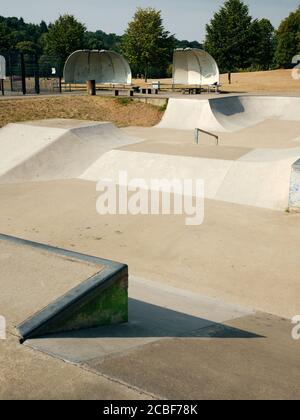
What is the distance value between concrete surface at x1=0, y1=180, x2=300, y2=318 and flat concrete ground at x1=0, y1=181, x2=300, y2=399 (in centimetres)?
2

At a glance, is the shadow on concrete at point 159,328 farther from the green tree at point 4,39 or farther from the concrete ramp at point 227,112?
the green tree at point 4,39

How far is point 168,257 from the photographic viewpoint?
28.3 feet

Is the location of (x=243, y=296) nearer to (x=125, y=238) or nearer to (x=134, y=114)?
(x=125, y=238)

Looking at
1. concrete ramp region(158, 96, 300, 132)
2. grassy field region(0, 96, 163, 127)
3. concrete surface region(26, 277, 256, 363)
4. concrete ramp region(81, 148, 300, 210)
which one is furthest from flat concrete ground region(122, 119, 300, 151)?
concrete surface region(26, 277, 256, 363)

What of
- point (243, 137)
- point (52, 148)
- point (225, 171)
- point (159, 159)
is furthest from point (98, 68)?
point (225, 171)

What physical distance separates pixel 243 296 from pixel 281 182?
20.6 feet

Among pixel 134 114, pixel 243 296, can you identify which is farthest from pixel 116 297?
pixel 134 114

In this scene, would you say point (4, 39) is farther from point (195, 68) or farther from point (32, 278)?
point (32, 278)

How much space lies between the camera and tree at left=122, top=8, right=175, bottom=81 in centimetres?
4881

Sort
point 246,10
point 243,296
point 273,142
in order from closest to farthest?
point 243,296 < point 273,142 < point 246,10

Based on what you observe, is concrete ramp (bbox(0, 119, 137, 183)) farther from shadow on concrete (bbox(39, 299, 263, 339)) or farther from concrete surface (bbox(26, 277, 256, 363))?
shadow on concrete (bbox(39, 299, 263, 339))

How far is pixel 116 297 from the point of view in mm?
4812

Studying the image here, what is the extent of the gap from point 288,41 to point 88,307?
79.4 metres

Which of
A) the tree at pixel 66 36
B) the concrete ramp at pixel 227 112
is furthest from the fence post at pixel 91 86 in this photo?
the tree at pixel 66 36
